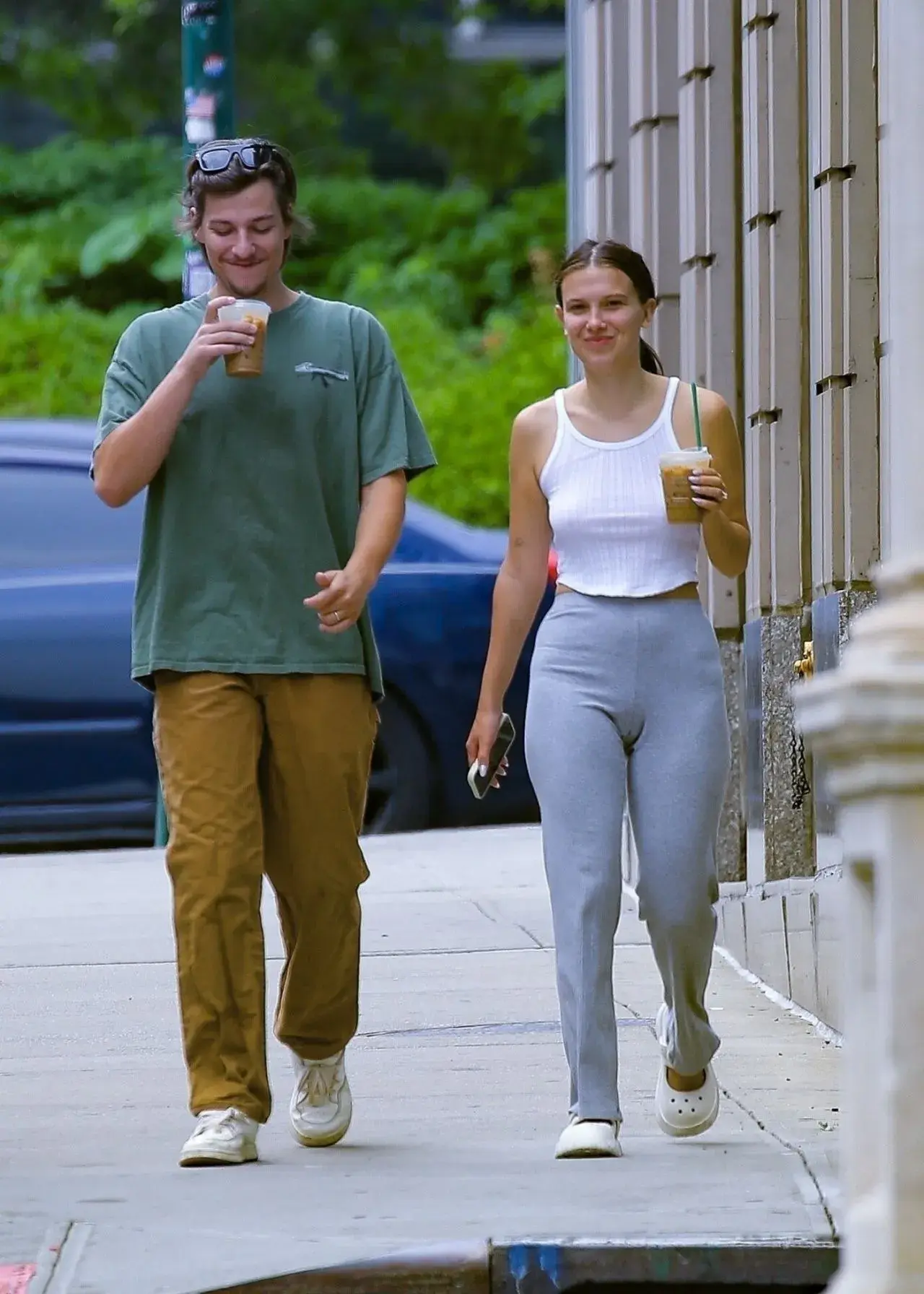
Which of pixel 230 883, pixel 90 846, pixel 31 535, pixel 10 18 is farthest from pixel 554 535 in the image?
pixel 10 18

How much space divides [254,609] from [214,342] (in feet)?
1.91

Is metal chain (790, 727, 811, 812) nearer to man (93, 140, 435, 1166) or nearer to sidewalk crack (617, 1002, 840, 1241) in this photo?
sidewalk crack (617, 1002, 840, 1241)

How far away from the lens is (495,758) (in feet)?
19.0

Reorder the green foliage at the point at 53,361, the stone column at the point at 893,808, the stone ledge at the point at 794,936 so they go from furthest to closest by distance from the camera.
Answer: the green foliage at the point at 53,361 < the stone ledge at the point at 794,936 < the stone column at the point at 893,808

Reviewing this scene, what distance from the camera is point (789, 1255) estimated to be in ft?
15.3

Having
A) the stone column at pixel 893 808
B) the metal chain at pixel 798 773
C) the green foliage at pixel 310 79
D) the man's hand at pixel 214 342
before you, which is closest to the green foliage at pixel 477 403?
the green foliage at pixel 310 79

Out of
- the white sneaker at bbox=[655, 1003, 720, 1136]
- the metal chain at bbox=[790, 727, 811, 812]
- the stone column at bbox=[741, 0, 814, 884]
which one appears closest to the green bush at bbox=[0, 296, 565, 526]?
the stone column at bbox=[741, 0, 814, 884]

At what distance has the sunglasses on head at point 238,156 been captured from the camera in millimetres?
5641

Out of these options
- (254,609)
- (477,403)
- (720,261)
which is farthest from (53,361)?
(254,609)

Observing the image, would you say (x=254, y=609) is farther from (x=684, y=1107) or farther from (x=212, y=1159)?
(x=684, y=1107)

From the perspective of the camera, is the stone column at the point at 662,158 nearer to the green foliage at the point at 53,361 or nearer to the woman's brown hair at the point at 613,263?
the woman's brown hair at the point at 613,263

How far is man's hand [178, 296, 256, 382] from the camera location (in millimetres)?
5398

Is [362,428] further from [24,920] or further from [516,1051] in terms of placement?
[24,920]

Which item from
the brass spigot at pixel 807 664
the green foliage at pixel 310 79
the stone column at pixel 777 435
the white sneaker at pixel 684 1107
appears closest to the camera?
the white sneaker at pixel 684 1107
